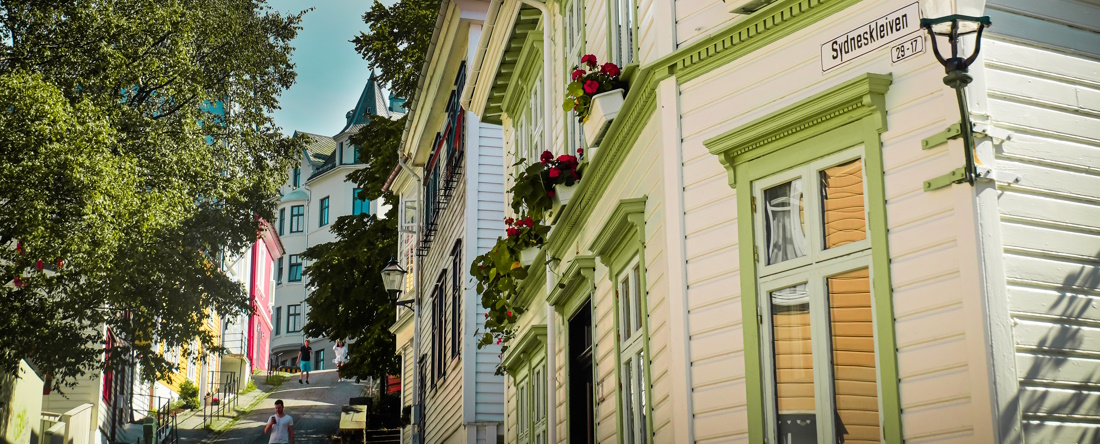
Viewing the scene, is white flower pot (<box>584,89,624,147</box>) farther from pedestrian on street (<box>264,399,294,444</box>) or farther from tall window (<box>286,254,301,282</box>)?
tall window (<box>286,254,301,282</box>)

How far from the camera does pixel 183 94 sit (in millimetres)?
26234

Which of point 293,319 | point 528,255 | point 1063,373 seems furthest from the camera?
point 293,319

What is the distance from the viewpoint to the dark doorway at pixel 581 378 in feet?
36.6

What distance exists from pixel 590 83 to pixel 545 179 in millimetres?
2130

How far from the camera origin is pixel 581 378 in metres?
11.4

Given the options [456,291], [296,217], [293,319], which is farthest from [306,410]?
[296,217]

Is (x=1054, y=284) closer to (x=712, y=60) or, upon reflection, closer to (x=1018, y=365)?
(x=1018, y=365)

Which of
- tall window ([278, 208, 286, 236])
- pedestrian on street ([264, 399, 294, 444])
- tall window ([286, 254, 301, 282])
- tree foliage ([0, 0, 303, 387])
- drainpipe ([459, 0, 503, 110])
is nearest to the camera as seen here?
drainpipe ([459, 0, 503, 110])

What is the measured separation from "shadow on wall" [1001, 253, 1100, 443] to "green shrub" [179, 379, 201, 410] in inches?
1456

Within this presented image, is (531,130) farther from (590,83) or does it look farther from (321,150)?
(321,150)

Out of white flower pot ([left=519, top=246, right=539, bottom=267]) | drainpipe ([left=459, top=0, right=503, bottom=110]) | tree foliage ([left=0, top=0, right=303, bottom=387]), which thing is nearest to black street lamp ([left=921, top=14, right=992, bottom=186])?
white flower pot ([left=519, top=246, right=539, bottom=267])

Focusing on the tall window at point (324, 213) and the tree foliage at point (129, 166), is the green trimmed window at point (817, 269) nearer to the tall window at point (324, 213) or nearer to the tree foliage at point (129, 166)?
the tree foliage at point (129, 166)

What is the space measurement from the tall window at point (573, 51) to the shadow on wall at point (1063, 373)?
6.08 meters

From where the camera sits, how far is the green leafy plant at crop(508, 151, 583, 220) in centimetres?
1114
